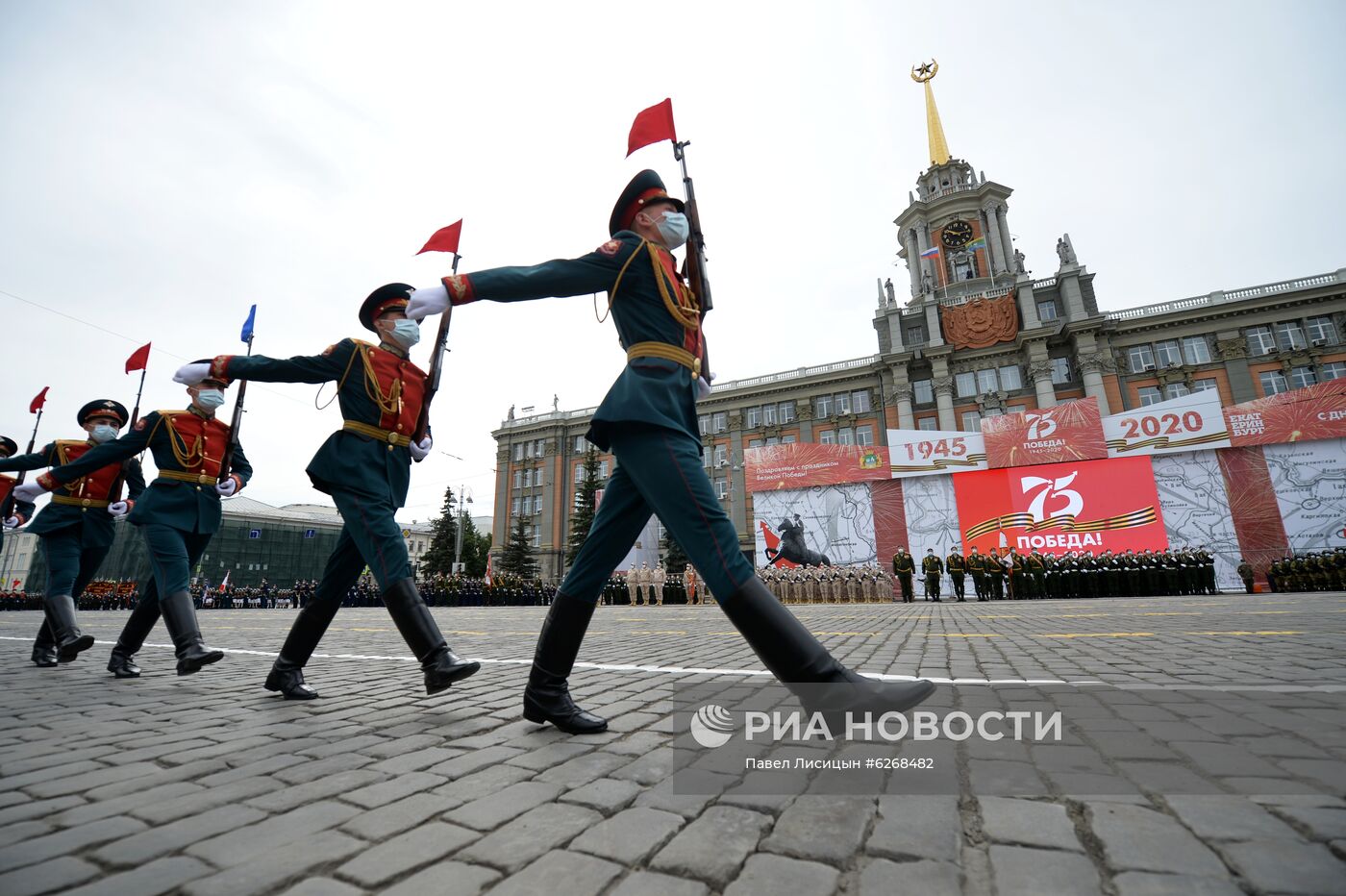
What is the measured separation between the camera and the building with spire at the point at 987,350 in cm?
3497

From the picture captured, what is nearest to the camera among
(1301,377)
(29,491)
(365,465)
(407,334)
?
(365,465)

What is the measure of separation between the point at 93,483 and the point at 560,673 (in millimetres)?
6133

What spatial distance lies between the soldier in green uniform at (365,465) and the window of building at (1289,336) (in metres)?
48.1

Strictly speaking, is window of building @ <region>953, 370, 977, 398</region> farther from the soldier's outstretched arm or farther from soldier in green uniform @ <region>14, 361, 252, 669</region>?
the soldier's outstretched arm

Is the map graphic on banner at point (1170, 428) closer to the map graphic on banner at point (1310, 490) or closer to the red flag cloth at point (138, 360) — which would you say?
the map graphic on banner at point (1310, 490)

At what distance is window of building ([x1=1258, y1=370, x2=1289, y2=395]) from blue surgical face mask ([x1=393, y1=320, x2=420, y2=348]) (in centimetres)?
4658

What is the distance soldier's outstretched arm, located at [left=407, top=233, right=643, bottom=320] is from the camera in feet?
8.16

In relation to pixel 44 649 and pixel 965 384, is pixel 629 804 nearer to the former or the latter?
pixel 44 649

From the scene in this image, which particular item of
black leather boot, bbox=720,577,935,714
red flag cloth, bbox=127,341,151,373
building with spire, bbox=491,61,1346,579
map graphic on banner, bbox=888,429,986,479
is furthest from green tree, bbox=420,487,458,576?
black leather boot, bbox=720,577,935,714

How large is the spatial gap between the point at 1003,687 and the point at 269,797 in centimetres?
329

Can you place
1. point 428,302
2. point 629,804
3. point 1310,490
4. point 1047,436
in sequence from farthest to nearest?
point 1047,436, point 1310,490, point 428,302, point 629,804

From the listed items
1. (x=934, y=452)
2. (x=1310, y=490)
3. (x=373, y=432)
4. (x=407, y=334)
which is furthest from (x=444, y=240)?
(x=1310, y=490)

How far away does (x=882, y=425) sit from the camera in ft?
141

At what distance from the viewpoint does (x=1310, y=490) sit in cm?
2273
